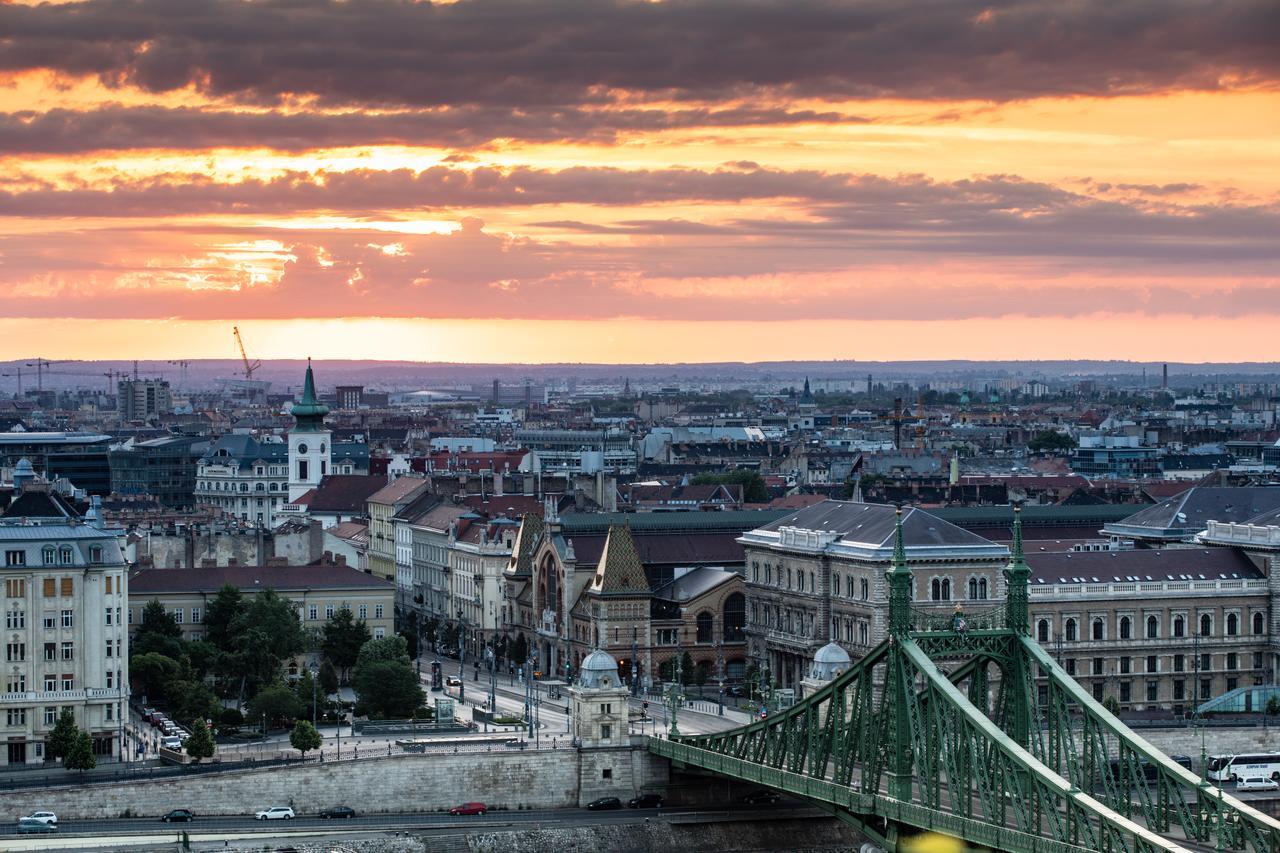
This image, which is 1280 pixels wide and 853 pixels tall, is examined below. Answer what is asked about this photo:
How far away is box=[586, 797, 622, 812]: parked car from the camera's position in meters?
118

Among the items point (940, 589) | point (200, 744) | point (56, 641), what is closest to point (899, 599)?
point (200, 744)

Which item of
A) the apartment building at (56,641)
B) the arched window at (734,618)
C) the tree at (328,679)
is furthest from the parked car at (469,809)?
the arched window at (734,618)

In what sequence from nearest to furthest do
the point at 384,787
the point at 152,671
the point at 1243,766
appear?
the point at 384,787
the point at 1243,766
the point at 152,671

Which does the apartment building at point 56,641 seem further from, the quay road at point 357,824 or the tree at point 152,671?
the tree at point 152,671

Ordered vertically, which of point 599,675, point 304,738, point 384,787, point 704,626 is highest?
point 599,675

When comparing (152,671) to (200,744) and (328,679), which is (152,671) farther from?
(200,744)

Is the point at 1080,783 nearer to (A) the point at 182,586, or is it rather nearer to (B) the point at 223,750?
(B) the point at 223,750

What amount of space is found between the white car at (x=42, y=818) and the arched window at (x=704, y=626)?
168ft

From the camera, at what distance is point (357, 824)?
113625 mm

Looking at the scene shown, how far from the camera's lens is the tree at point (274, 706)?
13162 centimetres

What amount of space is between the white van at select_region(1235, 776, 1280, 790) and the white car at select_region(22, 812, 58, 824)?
4669 cm

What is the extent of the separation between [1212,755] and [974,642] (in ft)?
115

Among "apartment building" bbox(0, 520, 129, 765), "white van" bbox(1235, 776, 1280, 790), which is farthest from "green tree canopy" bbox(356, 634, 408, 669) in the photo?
"white van" bbox(1235, 776, 1280, 790)

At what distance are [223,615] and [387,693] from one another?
20.4 meters
